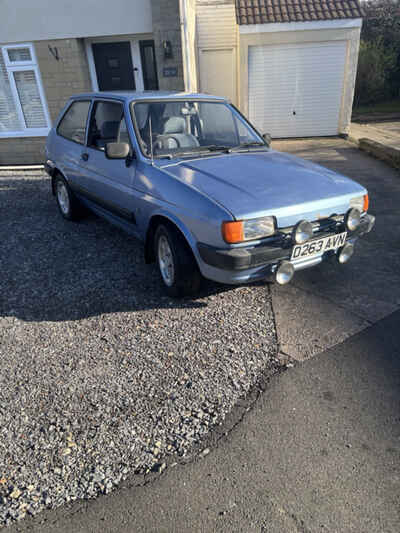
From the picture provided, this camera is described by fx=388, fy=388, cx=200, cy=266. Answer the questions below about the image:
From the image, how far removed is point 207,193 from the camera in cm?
299

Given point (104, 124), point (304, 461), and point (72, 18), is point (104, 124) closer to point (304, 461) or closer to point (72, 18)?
point (304, 461)

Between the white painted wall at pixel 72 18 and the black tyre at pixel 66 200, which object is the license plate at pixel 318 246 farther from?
the white painted wall at pixel 72 18

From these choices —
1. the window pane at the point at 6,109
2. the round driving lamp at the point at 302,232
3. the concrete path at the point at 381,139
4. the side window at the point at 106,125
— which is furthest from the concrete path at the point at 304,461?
the window pane at the point at 6,109

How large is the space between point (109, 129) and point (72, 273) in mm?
1684

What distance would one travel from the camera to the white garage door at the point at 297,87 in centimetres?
1224

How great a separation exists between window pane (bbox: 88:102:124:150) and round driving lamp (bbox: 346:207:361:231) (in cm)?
249

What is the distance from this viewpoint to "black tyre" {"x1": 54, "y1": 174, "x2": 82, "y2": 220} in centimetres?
550

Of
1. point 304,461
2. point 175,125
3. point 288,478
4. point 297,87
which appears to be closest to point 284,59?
point 297,87

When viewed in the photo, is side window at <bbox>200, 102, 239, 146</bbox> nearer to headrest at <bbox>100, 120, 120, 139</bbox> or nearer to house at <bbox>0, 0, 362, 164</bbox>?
headrest at <bbox>100, 120, 120, 139</bbox>

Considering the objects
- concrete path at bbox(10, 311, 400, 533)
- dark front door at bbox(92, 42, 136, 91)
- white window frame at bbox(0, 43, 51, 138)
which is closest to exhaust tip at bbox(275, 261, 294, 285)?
concrete path at bbox(10, 311, 400, 533)

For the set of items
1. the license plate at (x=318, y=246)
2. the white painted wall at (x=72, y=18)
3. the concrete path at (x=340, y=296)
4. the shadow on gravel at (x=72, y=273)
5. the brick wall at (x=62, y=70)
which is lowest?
the concrete path at (x=340, y=296)

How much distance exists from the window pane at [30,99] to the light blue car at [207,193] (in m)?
6.12

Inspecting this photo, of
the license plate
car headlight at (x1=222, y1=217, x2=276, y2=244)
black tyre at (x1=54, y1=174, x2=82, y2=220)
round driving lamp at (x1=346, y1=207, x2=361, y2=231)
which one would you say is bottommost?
black tyre at (x1=54, y1=174, x2=82, y2=220)

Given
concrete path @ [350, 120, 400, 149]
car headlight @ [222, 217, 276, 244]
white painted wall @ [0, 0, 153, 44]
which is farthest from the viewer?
concrete path @ [350, 120, 400, 149]
